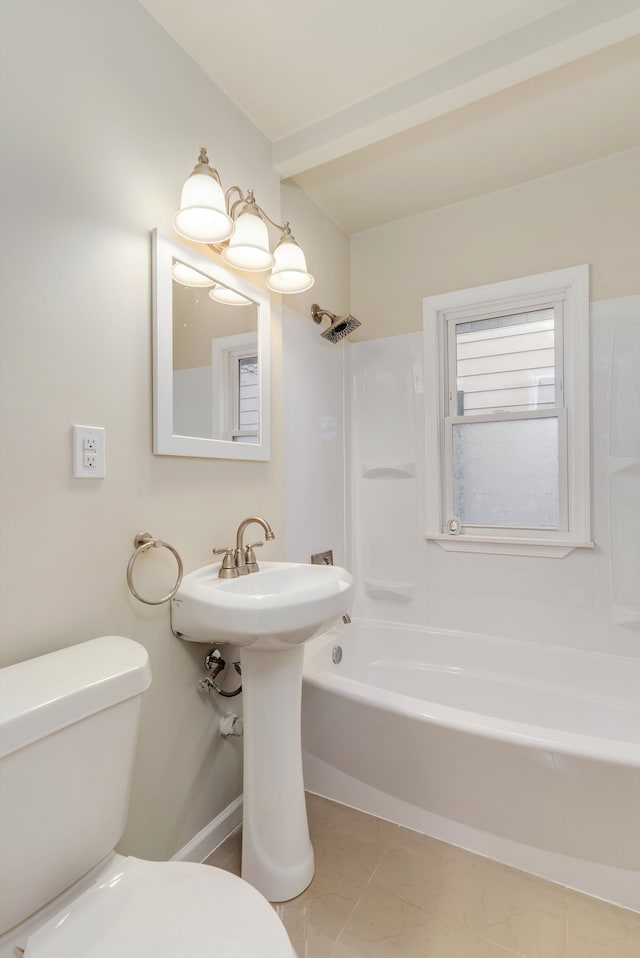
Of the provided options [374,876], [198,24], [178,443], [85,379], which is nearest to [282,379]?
[178,443]

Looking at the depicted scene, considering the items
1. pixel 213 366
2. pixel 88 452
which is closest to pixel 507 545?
pixel 213 366

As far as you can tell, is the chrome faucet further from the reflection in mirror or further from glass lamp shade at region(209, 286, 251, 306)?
glass lamp shade at region(209, 286, 251, 306)

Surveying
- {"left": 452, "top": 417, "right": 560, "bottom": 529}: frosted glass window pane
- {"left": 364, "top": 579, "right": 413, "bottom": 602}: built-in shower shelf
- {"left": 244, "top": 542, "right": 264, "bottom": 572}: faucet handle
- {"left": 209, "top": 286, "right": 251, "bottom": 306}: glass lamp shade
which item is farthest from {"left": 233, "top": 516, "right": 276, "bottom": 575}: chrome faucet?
{"left": 452, "top": 417, "right": 560, "bottom": 529}: frosted glass window pane

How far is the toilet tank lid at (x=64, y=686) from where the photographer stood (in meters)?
0.79

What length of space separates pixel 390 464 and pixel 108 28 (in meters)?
1.89

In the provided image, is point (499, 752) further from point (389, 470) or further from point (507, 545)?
point (389, 470)

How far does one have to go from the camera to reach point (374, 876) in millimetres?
1417

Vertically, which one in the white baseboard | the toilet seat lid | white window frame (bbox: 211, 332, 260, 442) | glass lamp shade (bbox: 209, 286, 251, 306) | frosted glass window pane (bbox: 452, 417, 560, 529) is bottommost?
the white baseboard

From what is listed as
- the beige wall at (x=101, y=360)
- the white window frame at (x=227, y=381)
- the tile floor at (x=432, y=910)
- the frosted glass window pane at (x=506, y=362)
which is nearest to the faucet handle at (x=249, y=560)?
the beige wall at (x=101, y=360)

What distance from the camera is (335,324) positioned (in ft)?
7.17

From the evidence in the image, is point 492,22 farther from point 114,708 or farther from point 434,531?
point 114,708

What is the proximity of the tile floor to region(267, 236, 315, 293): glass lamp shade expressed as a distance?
194 cm

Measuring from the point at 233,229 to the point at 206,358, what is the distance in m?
0.40

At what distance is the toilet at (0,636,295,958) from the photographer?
77cm
